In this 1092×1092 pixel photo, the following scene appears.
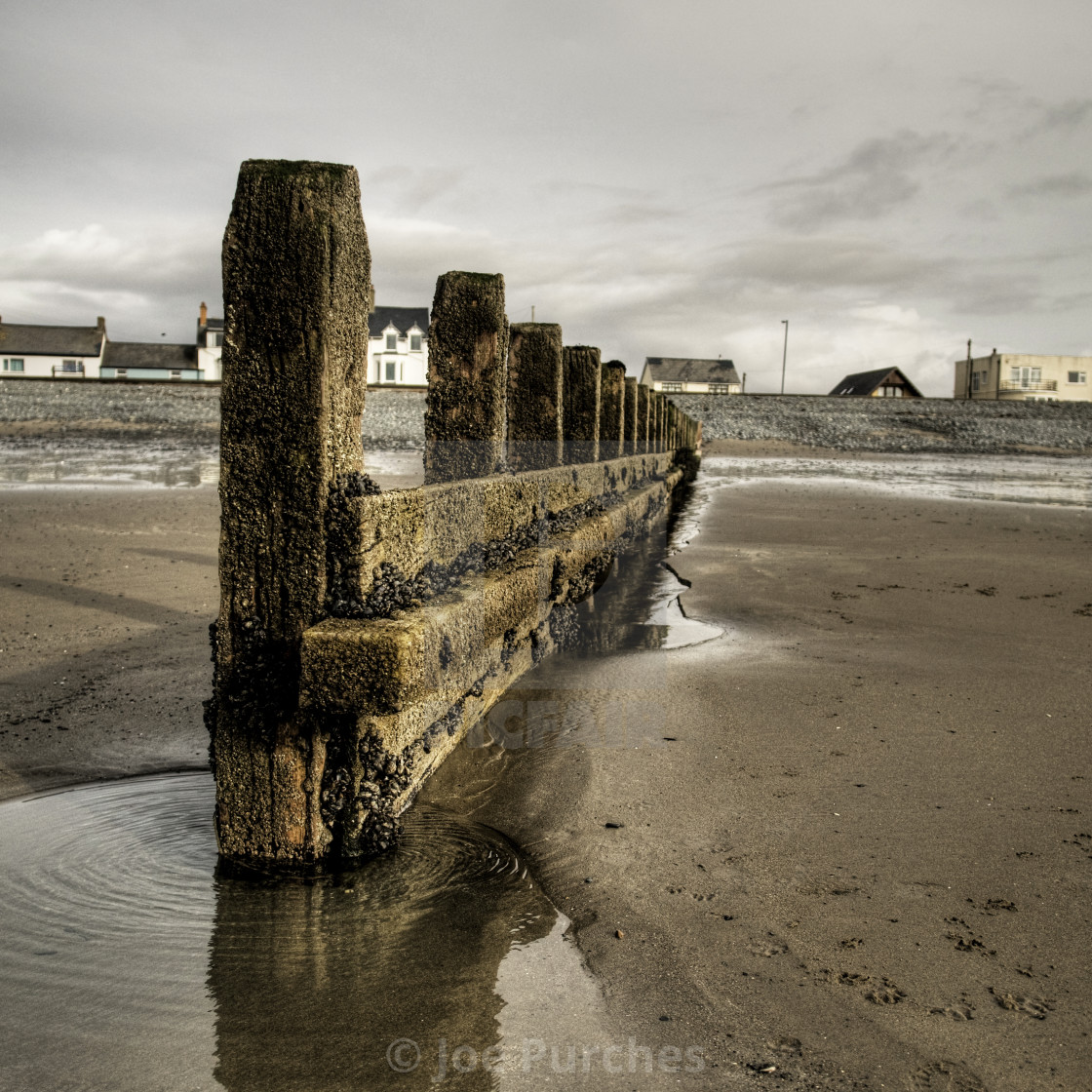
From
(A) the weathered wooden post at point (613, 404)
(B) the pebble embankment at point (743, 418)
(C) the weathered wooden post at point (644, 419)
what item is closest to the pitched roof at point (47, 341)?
(B) the pebble embankment at point (743, 418)

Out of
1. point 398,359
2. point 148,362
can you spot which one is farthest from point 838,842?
point 148,362

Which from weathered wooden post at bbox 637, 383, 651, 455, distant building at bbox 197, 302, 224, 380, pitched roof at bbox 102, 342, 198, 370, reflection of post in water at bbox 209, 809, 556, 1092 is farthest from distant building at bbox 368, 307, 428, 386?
reflection of post in water at bbox 209, 809, 556, 1092

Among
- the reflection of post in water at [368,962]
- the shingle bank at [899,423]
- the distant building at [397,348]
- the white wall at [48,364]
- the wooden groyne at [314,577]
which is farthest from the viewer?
the white wall at [48,364]

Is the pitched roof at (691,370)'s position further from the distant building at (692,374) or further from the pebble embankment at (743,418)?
the pebble embankment at (743,418)

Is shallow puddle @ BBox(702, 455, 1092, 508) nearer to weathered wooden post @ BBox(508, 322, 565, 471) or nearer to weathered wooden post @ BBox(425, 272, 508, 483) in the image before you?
weathered wooden post @ BBox(508, 322, 565, 471)

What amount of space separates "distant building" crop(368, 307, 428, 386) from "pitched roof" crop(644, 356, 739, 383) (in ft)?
83.6

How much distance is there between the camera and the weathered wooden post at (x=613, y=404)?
9.33m

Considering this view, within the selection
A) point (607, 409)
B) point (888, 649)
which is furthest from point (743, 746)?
point (607, 409)

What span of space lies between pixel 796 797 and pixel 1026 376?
275 ft

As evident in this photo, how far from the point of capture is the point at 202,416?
32.7 meters

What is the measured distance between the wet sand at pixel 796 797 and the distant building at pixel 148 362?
7323cm

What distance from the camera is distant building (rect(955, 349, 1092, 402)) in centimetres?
7356

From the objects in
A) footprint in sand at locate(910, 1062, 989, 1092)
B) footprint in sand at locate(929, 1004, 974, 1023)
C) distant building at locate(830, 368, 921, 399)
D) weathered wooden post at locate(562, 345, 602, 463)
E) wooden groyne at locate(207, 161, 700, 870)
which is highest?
distant building at locate(830, 368, 921, 399)

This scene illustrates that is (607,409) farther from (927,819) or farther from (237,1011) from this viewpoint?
(237,1011)
